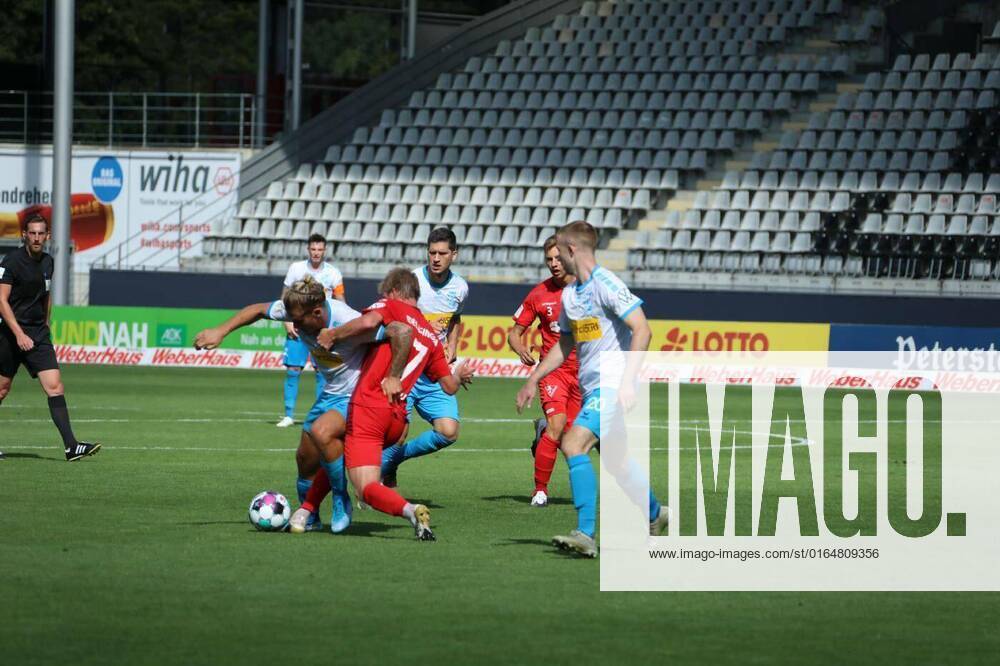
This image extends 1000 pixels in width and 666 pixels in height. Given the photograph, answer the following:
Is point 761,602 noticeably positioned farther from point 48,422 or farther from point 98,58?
point 98,58

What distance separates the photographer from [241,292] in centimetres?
3369

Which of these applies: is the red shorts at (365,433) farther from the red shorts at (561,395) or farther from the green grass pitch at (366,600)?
the red shorts at (561,395)

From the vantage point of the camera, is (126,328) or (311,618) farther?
(126,328)

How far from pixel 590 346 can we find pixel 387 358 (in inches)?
55.0

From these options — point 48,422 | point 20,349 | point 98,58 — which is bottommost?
point 48,422

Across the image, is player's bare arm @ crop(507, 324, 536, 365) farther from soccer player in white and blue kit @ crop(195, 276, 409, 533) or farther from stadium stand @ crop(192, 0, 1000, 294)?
stadium stand @ crop(192, 0, 1000, 294)

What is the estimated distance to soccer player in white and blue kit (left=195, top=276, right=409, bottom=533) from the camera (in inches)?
405

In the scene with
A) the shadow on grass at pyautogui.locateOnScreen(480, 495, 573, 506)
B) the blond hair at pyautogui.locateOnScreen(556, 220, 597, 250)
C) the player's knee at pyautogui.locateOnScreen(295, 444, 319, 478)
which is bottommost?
the shadow on grass at pyautogui.locateOnScreen(480, 495, 573, 506)

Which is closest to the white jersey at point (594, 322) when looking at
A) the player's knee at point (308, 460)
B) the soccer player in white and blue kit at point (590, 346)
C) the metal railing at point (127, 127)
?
the soccer player in white and blue kit at point (590, 346)

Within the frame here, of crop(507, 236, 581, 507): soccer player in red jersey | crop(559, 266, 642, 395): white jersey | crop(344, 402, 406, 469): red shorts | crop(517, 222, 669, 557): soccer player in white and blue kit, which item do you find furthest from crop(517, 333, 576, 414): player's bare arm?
crop(507, 236, 581, 507): soccer player in red jersey

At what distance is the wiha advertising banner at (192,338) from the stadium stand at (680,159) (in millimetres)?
3474

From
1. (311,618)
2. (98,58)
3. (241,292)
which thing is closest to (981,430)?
(311,618)

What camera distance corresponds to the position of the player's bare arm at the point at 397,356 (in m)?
10.1

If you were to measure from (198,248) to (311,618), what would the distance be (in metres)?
33.1
